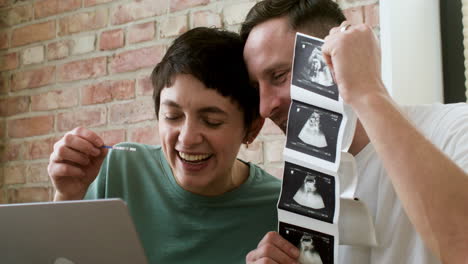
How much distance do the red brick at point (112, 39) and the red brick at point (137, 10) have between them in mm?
42

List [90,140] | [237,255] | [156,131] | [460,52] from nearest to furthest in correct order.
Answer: [90,140], [237,255], [460,52], [156,131]

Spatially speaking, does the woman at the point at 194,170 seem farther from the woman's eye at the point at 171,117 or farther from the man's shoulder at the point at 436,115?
the man's shoulder at the point at 436,115

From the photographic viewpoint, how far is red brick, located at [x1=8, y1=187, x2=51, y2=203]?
2.28 m

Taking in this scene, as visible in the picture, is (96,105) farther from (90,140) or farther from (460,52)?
(460,52)

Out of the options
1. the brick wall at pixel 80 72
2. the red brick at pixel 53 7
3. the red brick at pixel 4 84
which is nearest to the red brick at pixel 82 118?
the brick wall at pixel 80 72

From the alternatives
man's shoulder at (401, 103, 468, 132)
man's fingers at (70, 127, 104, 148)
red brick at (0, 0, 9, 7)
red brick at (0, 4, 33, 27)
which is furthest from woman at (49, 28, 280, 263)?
red brick at (0, 0, 9, 7)

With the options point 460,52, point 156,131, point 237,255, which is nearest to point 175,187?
point 237,255

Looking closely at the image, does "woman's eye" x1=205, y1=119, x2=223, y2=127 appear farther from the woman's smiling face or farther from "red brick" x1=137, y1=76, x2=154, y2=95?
"red brick" x1=137, y1=76, x2=154, y2=95

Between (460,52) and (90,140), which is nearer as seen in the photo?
(90,140)

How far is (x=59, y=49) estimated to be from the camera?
2.35 metres

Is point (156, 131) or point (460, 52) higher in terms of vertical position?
point (460, 52)

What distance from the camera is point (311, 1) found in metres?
1.35

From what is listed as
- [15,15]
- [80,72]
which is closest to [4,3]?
[15,15]

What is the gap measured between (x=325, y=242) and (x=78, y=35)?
63.0 inches
